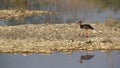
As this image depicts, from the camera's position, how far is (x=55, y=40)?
870 inches

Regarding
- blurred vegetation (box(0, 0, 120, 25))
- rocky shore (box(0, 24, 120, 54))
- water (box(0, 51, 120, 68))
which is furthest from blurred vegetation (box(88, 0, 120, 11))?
water (box(0, 51, 120, 68))

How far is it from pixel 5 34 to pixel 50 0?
27.3 meters

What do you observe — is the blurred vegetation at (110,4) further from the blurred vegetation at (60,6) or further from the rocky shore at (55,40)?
the rocky shore at (55,40)

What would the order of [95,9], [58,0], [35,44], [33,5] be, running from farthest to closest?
1. [58,0]
2. [33,5]
3. [95,9]
4. [35,44]

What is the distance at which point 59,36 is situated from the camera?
23188 millimetres

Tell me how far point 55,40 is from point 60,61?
2.57 meters

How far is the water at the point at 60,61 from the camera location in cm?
1894

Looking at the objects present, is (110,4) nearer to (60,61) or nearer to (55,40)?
(55,40)

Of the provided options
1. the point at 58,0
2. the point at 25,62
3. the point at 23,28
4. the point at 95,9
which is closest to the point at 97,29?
the point at 23,28

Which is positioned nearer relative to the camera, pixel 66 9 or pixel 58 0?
pixel 66 9

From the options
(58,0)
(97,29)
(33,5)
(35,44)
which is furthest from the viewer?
(58,0)

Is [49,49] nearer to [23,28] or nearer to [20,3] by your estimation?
[23,28]

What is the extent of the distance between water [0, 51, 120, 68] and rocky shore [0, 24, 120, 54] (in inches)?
17.4

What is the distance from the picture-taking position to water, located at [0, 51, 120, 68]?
62.1 feet
